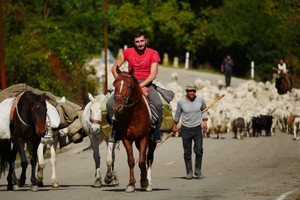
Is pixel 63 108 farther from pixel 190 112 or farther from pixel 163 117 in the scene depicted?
pixel 163 117

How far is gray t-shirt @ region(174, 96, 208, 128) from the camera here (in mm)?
25312

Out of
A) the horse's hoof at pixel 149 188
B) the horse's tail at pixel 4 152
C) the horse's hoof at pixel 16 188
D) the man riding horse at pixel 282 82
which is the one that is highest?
the man riding horse at pixel 282 82

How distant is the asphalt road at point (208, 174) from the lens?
20.3m

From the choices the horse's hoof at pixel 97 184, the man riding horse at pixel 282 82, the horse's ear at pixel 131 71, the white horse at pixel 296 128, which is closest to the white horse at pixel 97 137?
the horse's hoof at pixel 97 184

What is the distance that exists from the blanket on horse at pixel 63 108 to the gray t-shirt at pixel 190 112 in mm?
2159

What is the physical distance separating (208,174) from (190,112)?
6.30ft

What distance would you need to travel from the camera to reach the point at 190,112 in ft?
83.2

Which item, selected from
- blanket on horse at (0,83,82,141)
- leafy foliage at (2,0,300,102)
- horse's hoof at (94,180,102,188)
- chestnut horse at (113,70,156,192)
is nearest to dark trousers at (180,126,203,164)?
blanket on horse at (0,83,82,141)

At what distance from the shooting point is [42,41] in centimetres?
4822

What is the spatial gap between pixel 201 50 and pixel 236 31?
1317 centimetres

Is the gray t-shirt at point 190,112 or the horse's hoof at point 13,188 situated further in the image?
the gray t-shirt at point 190,112

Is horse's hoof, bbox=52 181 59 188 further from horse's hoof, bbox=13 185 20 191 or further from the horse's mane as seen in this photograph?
the horse's mane

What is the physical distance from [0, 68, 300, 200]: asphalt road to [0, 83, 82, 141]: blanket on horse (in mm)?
1152

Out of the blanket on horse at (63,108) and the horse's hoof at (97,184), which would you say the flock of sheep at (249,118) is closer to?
the blanket on horse at (63,108)
